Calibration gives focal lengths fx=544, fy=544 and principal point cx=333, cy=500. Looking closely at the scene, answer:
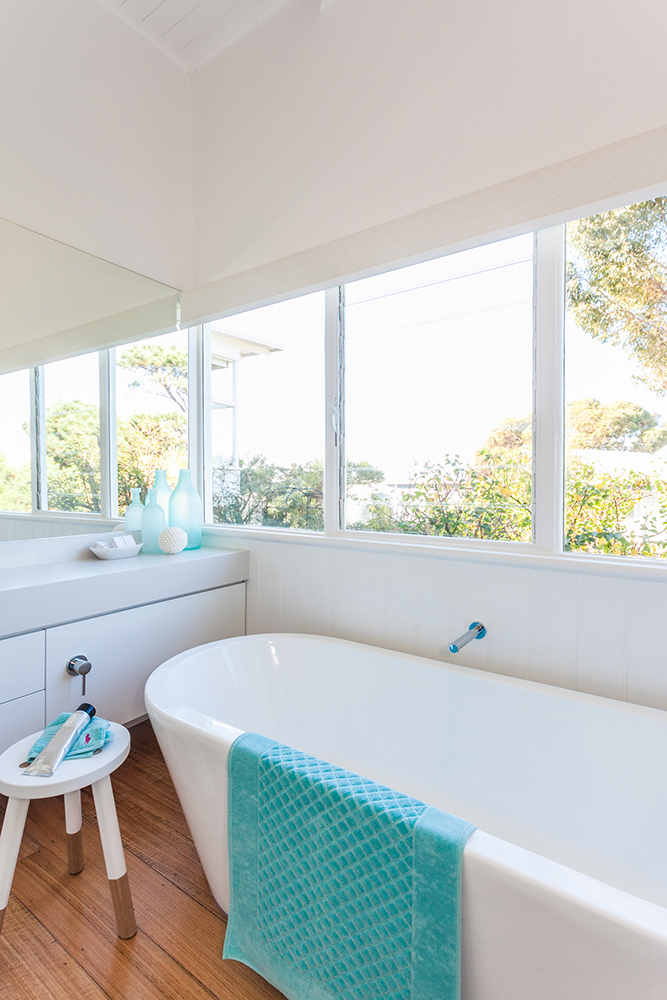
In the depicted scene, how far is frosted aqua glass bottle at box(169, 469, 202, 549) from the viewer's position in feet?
8.38

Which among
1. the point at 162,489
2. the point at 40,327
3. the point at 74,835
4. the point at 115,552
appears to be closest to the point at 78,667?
the point at 74,835

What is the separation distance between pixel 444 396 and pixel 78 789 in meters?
1.62

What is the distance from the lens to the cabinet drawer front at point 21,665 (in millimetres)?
1648

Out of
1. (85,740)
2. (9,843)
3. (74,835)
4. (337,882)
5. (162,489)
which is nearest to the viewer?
(337,882)

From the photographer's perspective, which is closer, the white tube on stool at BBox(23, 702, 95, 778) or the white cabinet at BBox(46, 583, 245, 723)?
the white tube on stool at BBox(23, 702, 95, 778)

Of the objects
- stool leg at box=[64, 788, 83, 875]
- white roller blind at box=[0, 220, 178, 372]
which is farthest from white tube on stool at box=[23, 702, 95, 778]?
white roller blind at box=[0, 220, 178, 372]

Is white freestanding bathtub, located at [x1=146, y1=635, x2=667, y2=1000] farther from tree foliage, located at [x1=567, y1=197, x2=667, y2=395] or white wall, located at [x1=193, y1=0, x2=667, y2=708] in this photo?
tree foliage, located at [x1=567, y1=197, x2=667, y2=395]

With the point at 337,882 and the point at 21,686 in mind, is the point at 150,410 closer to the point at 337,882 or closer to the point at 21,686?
the point at 21,686

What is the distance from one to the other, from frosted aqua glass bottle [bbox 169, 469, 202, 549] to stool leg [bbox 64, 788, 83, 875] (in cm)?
123

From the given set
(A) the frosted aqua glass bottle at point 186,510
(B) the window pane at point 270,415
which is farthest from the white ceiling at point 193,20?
Result: (A) the frosted aqua glass bottle at point 186,510

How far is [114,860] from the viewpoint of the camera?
1.28 meters

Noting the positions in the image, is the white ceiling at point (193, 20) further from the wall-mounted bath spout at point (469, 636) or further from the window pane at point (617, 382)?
the wall-mounted bath spout at point (469, 636)

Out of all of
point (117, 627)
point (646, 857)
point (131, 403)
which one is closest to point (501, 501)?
point (646, 857)

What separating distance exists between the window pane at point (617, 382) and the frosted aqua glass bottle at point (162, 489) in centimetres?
174
